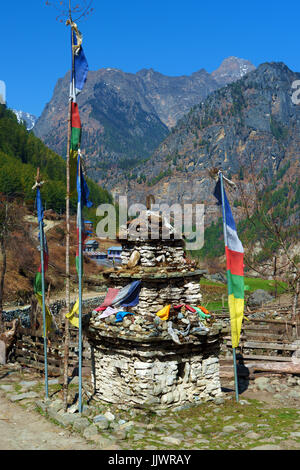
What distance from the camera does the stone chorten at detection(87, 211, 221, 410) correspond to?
39.9 feet

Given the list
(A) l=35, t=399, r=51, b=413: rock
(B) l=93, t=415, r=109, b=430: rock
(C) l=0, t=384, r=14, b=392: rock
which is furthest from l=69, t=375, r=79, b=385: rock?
(B) l=93, t=415, r=109, b=430: rock

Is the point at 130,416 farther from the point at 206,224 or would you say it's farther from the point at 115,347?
the point at 206,224

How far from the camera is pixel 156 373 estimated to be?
12.2 m

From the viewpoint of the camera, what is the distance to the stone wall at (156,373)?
12.1 m

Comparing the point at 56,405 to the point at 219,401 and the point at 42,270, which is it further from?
the point at 219,401

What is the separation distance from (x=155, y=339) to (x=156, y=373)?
1114mm

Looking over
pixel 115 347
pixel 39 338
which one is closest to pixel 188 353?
pixel 115 347

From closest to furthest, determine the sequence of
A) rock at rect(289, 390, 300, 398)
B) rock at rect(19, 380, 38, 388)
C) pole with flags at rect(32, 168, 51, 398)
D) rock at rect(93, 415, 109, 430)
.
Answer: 1. rock at rect(93, 415, 109, 430)
2. rock at rect(289, 390, 300, 398)
3. pole with flags at rect(32, 168, 51, 398)
4. rock at rect(19, 380, 38, 388)

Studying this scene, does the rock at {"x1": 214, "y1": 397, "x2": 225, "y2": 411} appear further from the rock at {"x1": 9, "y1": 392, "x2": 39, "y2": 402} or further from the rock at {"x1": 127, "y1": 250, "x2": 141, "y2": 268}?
the rock at {"x1": 9, "y1": 392, "x2": 39, "y2": 402}

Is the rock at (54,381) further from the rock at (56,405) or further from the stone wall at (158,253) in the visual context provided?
the stone wall at (158,253)

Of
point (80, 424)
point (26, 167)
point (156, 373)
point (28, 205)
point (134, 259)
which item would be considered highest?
point (26, 167)

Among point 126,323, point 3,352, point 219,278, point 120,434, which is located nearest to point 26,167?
point 219,278
